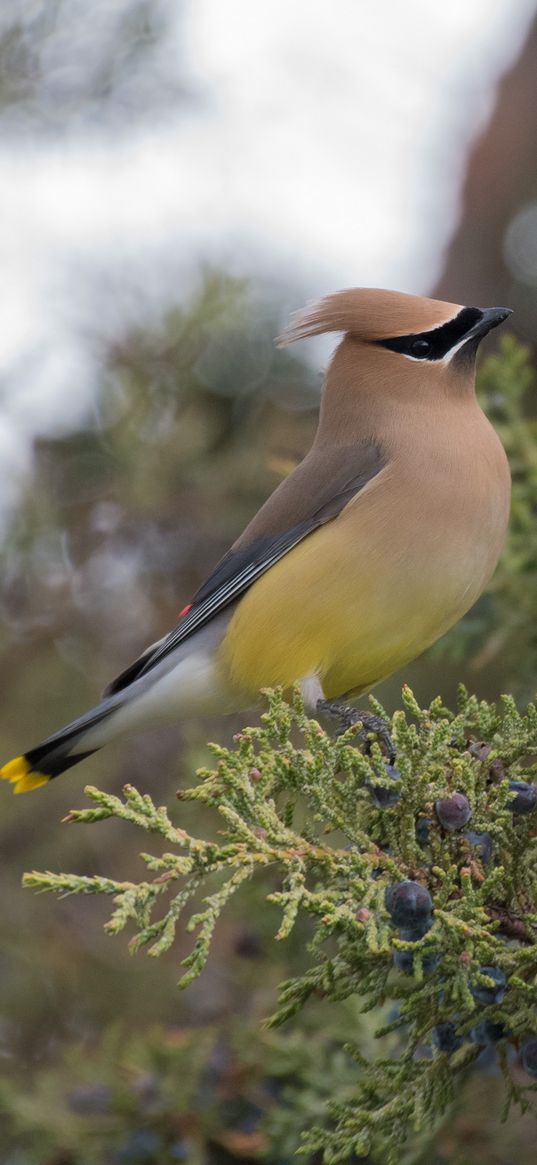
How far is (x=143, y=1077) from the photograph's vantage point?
3.34 metres

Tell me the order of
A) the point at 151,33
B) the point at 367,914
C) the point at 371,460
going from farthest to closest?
the point at 151,33 < the point at 371,460 < the point at 367,914

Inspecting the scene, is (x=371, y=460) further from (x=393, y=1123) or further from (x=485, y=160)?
(x=485, y=160)

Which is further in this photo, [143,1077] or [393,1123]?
[143,1077]

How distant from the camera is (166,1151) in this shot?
322 cm

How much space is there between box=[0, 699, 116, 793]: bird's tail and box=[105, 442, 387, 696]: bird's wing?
0.18m

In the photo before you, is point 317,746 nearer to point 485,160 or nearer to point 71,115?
point 71,115

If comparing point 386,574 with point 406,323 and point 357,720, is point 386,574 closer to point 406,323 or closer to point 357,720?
point 357,720

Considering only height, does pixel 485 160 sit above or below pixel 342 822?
above

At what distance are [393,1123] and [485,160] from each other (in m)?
4.61

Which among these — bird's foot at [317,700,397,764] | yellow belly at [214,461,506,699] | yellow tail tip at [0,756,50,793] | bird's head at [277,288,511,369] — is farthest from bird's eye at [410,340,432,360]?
yellow tail tip at [0,756,50,793]

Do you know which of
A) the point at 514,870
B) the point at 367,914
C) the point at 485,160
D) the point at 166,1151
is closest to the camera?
the point at 367,914

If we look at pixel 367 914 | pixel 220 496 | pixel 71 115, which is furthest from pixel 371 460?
pixel 71 115

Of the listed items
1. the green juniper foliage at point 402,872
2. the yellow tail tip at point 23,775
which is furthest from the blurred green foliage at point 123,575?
the green juniper foliage at point 402,872

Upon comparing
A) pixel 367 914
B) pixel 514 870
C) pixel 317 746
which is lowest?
pixel 514 870
